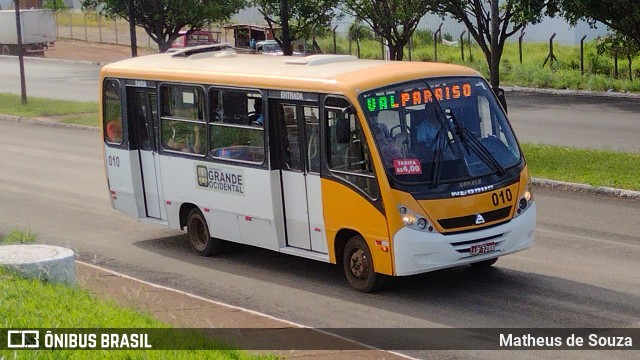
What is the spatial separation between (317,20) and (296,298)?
81.5ft

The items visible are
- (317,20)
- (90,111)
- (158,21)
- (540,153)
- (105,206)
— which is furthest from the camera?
(158,21)

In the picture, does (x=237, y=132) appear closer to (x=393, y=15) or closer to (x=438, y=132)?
(x=438, y=132)

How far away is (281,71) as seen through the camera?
14102 mm

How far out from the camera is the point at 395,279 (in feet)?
44.2

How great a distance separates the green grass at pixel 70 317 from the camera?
8.70 m

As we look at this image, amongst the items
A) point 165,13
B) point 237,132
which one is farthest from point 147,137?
point 165,13

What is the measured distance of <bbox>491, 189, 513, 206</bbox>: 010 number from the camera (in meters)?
12.7

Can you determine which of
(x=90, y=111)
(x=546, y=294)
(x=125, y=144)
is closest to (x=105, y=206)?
(x=125, y=144)

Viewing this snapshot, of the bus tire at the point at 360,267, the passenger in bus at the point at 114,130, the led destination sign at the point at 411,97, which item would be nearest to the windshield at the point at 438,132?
the led destination sign at the point at 411,97

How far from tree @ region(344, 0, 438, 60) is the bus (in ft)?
59.3

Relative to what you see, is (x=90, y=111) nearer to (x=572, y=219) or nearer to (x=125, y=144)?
(x=125, y=144)

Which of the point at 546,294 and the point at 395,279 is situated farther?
the point at 395,279

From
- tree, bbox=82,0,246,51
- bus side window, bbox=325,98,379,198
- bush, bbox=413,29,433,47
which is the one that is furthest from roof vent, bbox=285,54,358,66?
A: bush, bbox=413,29,433,47

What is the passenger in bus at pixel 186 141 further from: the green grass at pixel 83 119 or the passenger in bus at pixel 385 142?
the green grass at pixel 83 119
